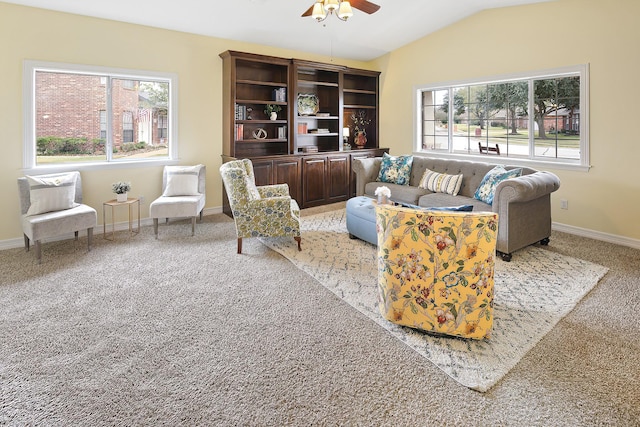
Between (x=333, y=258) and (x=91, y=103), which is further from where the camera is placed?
(x=91, y=103)

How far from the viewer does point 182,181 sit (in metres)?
5.16

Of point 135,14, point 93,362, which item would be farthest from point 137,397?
point 135,14

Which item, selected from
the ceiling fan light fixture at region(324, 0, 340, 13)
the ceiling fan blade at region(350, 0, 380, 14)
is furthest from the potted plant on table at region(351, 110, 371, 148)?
the ceiling fan light fixture at region(324, 0, 340, 13)

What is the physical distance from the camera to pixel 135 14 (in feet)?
15.5

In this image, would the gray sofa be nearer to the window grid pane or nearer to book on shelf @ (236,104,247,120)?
the window grid pane

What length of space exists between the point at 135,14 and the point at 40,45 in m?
1.13

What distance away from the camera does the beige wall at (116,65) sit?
429 cm

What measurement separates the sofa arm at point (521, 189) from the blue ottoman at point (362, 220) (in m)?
1.27

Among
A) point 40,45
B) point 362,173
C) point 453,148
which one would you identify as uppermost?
point 40,45

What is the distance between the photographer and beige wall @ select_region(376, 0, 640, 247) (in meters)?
4.32

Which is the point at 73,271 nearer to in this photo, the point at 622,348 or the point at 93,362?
the point at 93,362

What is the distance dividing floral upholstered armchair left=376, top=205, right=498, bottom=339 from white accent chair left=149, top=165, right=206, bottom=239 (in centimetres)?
312

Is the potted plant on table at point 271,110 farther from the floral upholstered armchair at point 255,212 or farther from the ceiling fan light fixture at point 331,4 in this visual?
the ceiling fan light fixture at point 331,4

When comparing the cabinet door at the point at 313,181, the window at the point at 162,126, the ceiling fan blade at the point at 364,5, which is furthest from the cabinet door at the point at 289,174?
the ceiling fan blade at the point at 364,5
